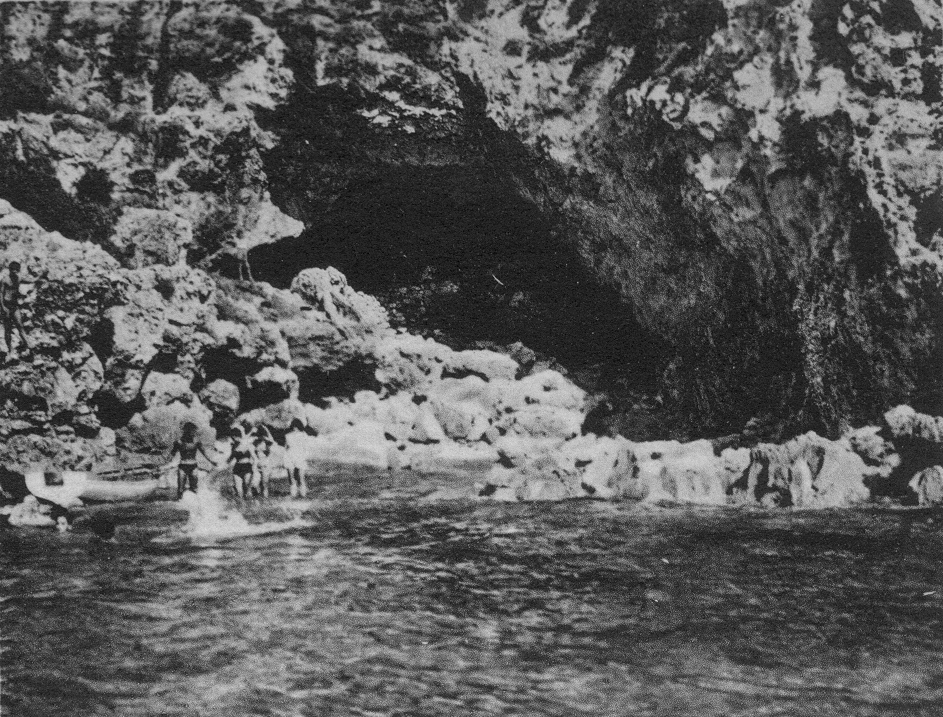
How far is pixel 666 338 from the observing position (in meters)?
13.4

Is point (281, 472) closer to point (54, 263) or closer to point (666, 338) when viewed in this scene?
point (54, 263)

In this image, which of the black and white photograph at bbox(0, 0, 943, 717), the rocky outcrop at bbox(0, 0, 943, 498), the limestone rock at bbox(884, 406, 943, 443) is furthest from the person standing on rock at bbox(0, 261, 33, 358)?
the limestone rock at bbox(884, 406, 943, 443)

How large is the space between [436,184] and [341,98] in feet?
6.83

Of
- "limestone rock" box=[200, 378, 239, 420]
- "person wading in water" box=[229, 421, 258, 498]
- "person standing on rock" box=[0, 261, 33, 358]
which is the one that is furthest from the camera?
"limestone rock" box=[200, 378, 239, 420]

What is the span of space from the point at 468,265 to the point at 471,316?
3.18 feet

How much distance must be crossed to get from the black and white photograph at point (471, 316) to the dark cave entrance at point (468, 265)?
6 centimetres

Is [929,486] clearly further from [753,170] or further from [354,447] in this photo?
[354,447]

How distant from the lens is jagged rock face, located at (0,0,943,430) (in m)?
11.2

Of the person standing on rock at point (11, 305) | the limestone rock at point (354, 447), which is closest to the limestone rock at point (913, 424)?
the limestone rock at point (354, 447)

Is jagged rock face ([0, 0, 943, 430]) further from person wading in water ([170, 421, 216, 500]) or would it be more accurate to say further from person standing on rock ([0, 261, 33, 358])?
person wading in water ([170, 421, 216, 500])

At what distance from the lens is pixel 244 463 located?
10.4m

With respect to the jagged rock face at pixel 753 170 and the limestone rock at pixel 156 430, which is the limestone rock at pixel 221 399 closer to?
the limestone rock at pixel 156 430

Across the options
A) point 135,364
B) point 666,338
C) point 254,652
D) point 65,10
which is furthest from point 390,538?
point 65,10

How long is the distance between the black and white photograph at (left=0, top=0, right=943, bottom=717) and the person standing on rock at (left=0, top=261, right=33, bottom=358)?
49 millimetres
